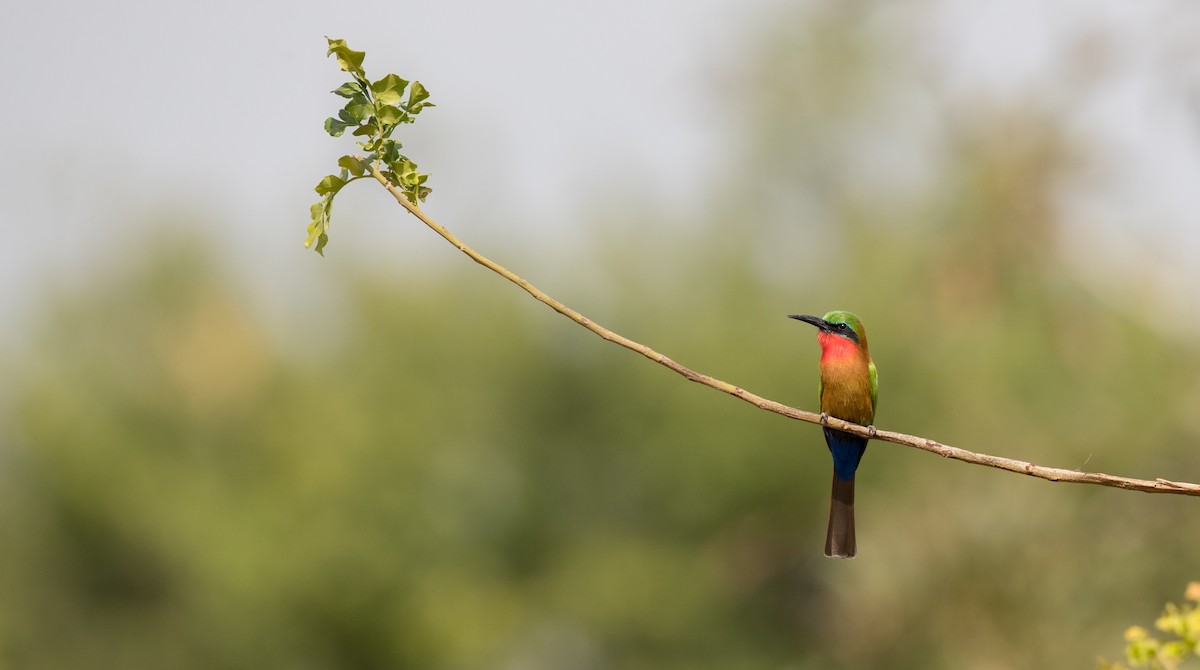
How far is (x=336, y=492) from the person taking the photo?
23391 millimetres

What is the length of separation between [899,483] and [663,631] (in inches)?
172

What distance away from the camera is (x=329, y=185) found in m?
3.05

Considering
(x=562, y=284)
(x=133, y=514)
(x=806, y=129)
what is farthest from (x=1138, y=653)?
(x=806, y=129)

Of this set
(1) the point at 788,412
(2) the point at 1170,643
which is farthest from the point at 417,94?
(2) the point at 1170,643

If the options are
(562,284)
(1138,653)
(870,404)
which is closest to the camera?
(1138,653)

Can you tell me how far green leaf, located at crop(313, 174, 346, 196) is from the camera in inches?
120

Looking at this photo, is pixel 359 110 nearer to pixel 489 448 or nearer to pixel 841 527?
pixel 841 527

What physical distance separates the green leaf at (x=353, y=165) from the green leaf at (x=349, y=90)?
14 centimetres

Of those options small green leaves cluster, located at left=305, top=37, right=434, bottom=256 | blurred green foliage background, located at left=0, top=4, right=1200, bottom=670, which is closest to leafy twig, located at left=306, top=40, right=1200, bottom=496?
small green leaves cluster, located at left=305, top=37, right=434, bottom=256

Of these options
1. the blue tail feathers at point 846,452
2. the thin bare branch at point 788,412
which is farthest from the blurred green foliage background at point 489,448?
the thin bare branch at point 788,412

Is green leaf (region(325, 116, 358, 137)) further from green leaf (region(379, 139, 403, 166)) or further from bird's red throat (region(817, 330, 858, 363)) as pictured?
bird's red throat (region(817, 330, 858, 363))

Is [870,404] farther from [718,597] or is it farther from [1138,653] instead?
[718,597]

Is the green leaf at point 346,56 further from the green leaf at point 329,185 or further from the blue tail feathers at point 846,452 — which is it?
the blue tail feathers at point 846,452

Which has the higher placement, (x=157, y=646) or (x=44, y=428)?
(x=44, y=428)
